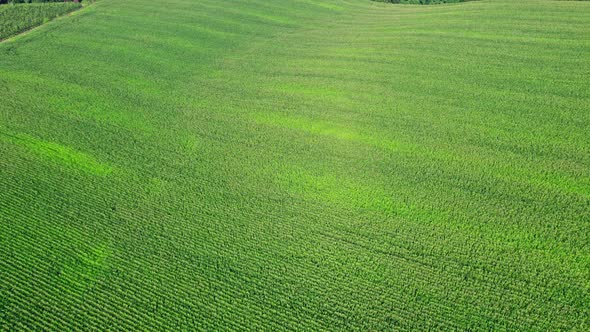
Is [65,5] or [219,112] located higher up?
[65,5]

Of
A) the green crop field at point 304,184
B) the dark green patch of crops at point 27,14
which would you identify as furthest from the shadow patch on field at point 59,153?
the dark green patch of crops at point 27,14

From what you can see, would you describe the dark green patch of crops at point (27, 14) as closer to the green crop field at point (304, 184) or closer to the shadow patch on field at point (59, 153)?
the green crop field at point (304, 184)

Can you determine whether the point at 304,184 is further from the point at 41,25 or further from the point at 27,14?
the point at 27,14

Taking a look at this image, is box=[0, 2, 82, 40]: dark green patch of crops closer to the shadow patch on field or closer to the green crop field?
the green crop field

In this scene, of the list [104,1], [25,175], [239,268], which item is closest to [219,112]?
[25,175]

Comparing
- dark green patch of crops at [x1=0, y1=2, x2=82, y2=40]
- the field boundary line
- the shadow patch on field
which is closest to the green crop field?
the shadow patch on field

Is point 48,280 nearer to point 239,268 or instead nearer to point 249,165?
point 239,268
